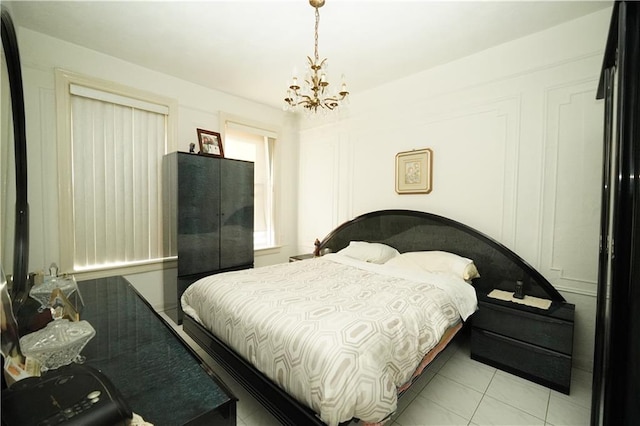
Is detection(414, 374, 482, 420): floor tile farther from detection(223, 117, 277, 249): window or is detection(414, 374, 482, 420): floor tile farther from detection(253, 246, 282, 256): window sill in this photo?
detection(223, 117, 277, 249): window

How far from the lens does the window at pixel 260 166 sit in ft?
13.4

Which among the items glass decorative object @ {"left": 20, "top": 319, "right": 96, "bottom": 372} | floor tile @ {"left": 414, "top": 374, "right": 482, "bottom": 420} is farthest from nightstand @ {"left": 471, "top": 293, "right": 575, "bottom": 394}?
glass decorative object @ {"left": 20, "top": 319, "right": 96, "bottom": 372}

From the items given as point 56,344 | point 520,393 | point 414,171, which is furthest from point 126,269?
point 520,393

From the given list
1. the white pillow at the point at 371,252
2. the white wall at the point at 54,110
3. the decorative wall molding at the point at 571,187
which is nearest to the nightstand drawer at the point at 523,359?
the decorative wall molding at the point at 571,187

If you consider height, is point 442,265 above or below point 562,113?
below

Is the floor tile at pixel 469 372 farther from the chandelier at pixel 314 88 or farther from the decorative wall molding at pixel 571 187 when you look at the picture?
the chandelier at pixel 314 88

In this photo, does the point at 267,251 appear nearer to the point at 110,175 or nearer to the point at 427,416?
the point at 110,175

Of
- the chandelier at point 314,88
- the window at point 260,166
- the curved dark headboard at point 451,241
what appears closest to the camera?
the chandelier at point 314,88

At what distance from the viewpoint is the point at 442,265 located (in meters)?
2.63

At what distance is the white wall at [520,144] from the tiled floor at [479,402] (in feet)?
2.06

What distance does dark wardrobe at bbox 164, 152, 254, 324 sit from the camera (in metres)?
3.10

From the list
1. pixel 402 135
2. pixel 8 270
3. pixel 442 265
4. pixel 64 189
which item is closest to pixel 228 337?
pixel 8 270

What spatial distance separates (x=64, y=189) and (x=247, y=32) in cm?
231

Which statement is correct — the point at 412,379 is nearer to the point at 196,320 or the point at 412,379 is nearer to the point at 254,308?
the point at 254,308
